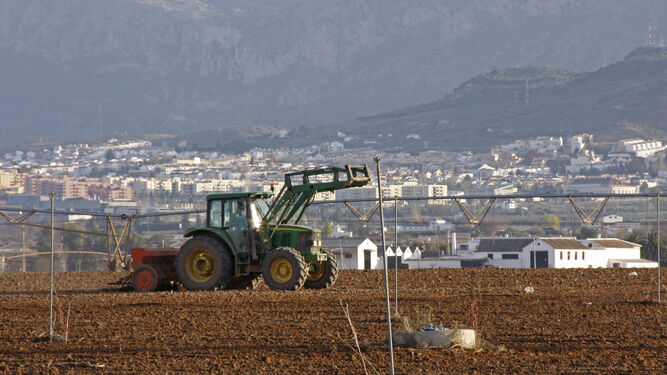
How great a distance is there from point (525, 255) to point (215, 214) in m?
35.5

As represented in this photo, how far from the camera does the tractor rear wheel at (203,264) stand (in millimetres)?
21141

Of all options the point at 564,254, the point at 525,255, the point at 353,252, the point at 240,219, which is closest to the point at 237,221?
the point at 240,219

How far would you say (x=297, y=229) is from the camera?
2122 centimetres

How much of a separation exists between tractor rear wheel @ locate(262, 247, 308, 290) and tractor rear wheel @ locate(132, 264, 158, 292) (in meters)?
2.58

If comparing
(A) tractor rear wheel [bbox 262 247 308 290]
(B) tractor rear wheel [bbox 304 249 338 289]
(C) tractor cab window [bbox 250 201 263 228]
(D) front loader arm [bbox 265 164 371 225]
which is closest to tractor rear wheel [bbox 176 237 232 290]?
(C) tractor cab window [bbox 250 201 263 228]

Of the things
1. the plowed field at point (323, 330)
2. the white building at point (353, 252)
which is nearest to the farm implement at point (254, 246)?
the plowed field at point (323, 330)

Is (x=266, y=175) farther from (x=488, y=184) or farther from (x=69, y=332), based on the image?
(x=69, y=332)

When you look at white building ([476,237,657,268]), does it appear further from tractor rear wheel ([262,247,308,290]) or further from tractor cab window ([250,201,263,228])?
tractor rear wheel ([262,247,308,290])

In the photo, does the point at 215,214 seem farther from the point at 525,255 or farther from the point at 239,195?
the point at 525,255

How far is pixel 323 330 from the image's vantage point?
1460cm

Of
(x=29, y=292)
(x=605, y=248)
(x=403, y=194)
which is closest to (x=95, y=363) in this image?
(x=29, y=292)

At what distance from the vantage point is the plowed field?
11.9 metres

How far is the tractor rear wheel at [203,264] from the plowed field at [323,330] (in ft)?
2.04

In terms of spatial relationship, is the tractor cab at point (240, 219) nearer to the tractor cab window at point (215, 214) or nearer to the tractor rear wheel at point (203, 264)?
the tractor cab window at point (215, 214)
